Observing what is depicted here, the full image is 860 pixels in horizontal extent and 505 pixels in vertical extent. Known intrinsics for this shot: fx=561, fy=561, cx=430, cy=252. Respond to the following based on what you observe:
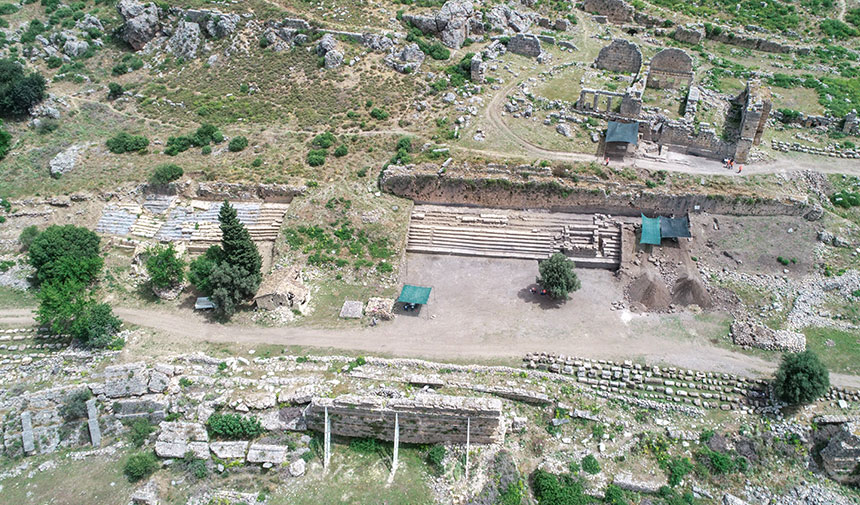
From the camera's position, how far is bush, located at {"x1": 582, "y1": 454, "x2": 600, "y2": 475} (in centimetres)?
3162

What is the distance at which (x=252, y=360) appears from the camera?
3753 cm

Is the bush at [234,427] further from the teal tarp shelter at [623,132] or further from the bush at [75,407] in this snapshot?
the teal tarp shelter at [623,132]

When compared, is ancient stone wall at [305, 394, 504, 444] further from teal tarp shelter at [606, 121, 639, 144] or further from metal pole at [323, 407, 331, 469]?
teal tarp shelter at [606, 121, 639, 144]

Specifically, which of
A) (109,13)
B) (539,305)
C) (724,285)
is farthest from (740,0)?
(109,13)

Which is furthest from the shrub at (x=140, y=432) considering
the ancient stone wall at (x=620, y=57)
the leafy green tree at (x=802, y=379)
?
the ancient stone wall at (x=620, y=57)

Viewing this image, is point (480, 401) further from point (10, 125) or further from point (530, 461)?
point (10, 125)

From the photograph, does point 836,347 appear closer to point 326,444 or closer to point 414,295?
point 414,295

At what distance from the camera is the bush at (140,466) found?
31.5 metres

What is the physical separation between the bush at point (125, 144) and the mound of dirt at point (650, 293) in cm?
4739

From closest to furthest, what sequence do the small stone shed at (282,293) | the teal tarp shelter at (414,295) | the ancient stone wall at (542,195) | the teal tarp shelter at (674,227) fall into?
the teal tarp shelter at (414,295) → the small stone shed at (282,293) → the teal tarp shelter at (674,227) → the ancient stone wall at (542,195)

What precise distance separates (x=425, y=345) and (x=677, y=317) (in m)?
18.3

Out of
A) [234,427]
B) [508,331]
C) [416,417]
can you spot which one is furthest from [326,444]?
[508,331]

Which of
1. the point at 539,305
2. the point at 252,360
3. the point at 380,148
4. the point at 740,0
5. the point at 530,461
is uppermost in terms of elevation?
the point at 740,0

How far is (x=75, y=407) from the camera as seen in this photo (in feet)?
111
